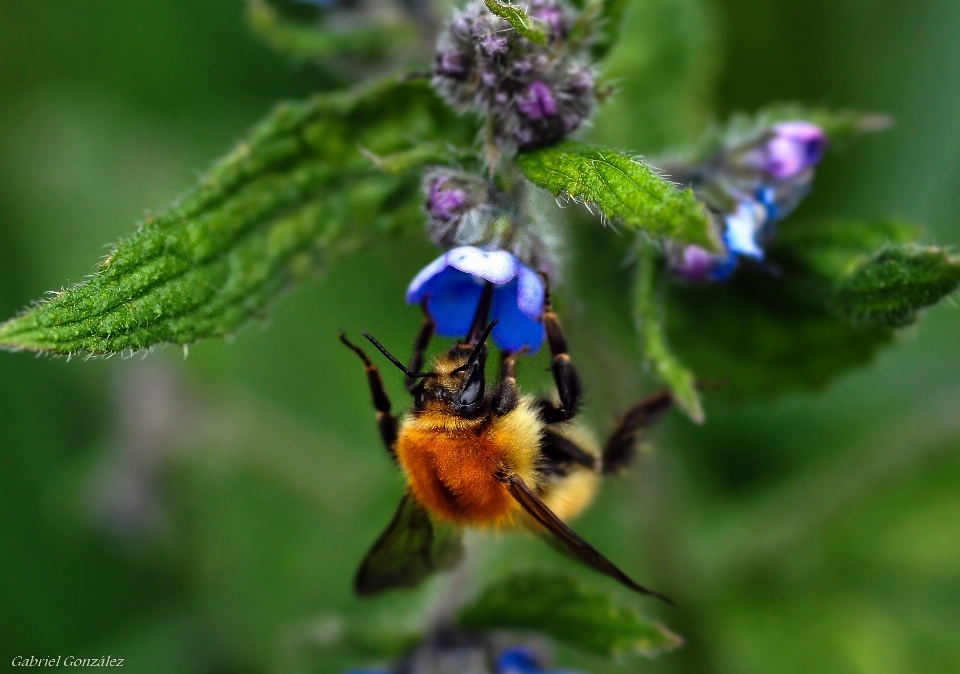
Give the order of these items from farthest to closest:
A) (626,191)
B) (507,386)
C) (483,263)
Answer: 1. (507,386)
2. (483,263)
3. (626,191)

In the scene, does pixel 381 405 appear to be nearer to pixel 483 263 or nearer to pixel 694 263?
pixel 483 263

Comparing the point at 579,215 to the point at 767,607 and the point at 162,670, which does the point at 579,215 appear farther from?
the point at 162,670

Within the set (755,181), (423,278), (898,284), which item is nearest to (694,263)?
(755,181)

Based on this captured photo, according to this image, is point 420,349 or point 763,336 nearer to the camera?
point 420,349

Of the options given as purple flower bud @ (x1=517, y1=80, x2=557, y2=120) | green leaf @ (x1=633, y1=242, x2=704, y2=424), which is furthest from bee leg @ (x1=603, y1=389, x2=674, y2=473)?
purple flower bud @ (x1=517, y1=80, x2=557, y2=120)
